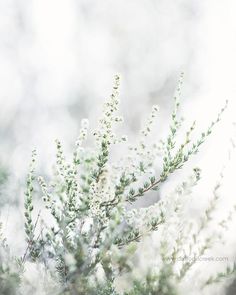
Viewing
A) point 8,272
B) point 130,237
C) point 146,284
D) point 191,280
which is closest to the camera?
point 191,280

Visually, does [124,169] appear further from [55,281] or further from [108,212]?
[55,281]

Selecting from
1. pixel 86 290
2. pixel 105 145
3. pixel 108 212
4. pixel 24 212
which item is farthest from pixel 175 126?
pixel 86 290

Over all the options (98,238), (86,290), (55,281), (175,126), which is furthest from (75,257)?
(175,126)

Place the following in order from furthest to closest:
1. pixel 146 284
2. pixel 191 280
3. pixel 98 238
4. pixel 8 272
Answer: pixel 98 238, pixel 8 272, pixel 146 284, pixel 191 280

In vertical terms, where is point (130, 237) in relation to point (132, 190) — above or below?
below

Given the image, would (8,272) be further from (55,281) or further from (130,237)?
(130,237)

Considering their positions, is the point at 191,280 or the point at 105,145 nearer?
the point at 191,280

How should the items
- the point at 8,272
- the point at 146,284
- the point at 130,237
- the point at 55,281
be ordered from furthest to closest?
the point at 130,237 < the point at 55,281 < the point at 8,272 < the point at 146,284

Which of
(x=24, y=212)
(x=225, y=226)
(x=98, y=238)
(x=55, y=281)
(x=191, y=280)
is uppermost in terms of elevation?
(x=24, y=212)

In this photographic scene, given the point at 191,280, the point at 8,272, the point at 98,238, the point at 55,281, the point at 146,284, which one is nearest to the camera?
the point at 191,280
